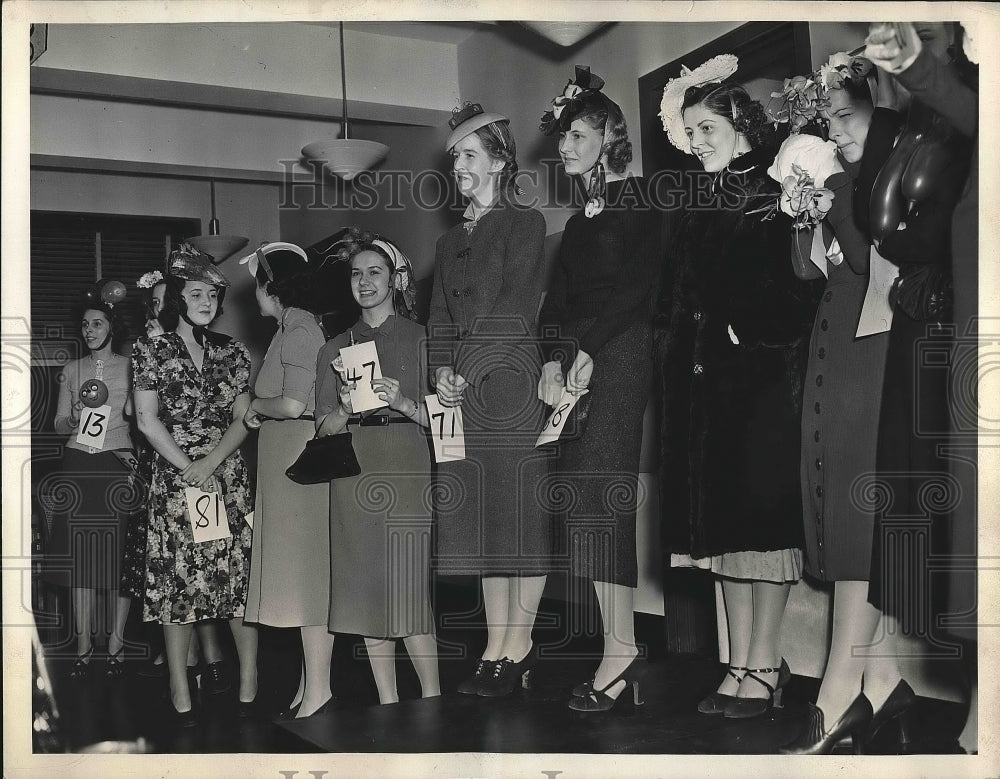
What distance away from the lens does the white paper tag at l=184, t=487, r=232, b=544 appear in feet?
11.5

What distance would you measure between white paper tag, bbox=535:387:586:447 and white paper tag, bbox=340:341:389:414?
486 mm

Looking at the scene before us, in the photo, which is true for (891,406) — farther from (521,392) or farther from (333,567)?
(333,567)

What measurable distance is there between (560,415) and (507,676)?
75 cm

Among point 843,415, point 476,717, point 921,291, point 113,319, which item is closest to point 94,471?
point 113,319

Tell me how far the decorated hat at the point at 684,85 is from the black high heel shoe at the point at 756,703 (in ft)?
4.65

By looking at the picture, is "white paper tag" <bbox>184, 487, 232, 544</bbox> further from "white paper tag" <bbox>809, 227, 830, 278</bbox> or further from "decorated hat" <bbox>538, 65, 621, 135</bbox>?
"white paper tag" <bbox>809, 227, 830, 278</bbox>

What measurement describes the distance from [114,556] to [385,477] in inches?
34.4

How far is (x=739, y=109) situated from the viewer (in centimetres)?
292

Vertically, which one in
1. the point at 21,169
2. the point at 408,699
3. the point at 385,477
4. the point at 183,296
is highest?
the point at 21,169

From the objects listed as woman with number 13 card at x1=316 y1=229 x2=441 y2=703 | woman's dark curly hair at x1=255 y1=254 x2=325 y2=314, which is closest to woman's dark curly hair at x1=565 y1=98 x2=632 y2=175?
woman with number 13 card at x1=316 y1=229 x2=441 y2=703

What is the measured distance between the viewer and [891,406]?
2703 millimetres

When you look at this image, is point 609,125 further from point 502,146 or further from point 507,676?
point 507,676

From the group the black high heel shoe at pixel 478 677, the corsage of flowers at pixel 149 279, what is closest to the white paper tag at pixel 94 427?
the corsage of flowers at pixel 149 279

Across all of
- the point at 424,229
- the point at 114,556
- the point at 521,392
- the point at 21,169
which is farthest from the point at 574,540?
the point at 21,169
